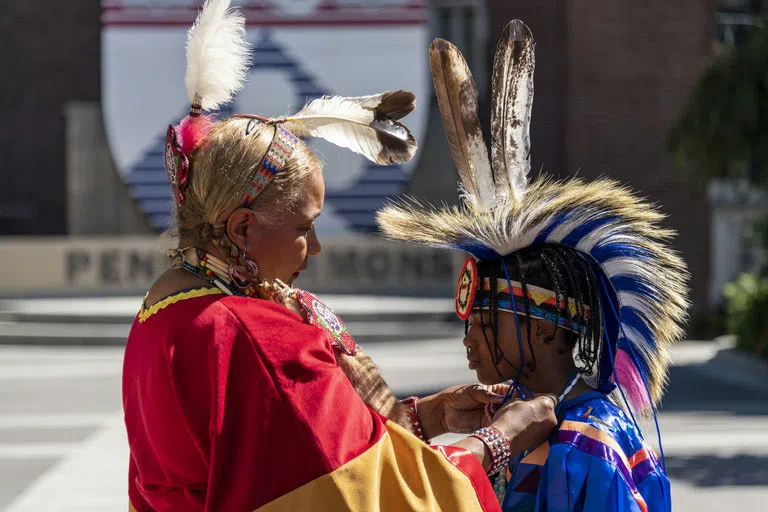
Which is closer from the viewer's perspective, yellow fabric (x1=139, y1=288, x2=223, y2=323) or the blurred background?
yellow fabric (x1=139, y1=288, x2=223, y2=323)

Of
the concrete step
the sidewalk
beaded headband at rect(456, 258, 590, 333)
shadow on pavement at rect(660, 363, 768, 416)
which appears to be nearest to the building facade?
the concrete step

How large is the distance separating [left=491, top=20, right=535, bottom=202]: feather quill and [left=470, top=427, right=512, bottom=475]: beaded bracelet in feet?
2.10

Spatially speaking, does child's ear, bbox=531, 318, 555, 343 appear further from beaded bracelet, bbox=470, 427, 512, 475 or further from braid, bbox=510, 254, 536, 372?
beaded bracelet, bbox=470, 427, 512, 475

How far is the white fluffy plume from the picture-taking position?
2.44 metres

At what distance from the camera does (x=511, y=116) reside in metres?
2.71

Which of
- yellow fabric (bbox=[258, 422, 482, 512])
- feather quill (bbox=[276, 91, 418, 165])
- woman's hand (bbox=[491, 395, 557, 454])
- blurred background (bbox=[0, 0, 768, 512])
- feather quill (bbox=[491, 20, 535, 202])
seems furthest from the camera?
blurred background (bbox=[0, 0, 768, 512])

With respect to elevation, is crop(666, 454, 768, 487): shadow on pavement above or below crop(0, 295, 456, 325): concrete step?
above

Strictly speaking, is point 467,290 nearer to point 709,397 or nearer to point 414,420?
point 414,420

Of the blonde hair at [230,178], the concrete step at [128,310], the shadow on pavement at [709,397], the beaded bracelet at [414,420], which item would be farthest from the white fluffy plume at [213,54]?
the concrete step at [128,310]

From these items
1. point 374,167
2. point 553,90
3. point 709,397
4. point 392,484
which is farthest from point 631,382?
point 374,167

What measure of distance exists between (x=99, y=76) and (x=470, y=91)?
27.3 meters

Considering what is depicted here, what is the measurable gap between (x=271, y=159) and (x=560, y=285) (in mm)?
803

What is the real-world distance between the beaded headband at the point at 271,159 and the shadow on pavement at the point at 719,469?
5726 mm

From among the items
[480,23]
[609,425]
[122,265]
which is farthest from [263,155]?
[480,23]
